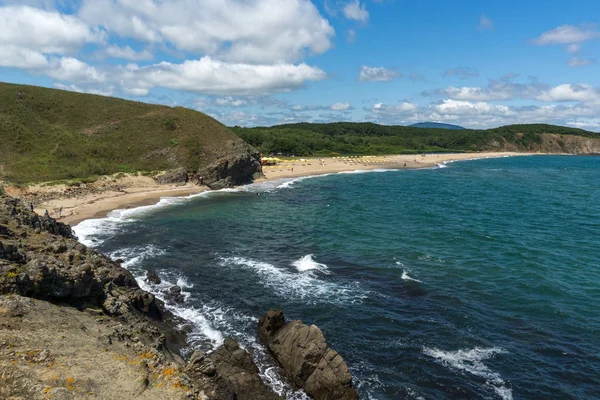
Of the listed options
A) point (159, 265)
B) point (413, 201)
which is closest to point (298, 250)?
point (159, 265)

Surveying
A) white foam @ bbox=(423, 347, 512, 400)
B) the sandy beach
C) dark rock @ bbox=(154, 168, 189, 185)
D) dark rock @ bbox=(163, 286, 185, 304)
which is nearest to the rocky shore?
dark rock @ bbox=(163, 286, 185, 304)

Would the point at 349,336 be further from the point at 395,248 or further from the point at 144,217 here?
the point at 144,217

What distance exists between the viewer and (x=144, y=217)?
51625 mm

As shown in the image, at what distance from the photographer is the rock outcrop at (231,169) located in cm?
7750

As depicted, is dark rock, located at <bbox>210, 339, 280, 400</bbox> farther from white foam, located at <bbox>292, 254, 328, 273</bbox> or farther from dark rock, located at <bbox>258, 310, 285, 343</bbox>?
white foam, located at <bbox>292, 254, 328, 273</bbox>

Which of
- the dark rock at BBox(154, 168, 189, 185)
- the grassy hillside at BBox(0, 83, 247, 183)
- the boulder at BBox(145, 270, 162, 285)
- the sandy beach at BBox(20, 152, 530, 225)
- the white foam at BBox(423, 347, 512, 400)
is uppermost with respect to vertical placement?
the grassy hillside at BBox(0, 83, 247, 183)

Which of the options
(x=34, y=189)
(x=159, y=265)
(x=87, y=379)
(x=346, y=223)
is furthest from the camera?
(x=34, y=189)

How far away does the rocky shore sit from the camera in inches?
462

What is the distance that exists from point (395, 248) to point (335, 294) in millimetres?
13348

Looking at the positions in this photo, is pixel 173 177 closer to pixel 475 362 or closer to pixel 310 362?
pixel 310 362

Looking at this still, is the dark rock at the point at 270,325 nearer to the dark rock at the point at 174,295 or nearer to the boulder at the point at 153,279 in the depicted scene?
the dark rock at the point at 174,295

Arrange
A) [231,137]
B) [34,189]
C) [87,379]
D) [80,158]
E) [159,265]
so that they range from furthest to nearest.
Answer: [231,137] < [80,158] < [34,189] < [159,265] < [87,379]

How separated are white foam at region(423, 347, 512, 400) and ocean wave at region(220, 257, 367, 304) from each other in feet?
24.6

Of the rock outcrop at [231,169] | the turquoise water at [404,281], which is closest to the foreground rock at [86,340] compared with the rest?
the turquoise water at [404,281]
